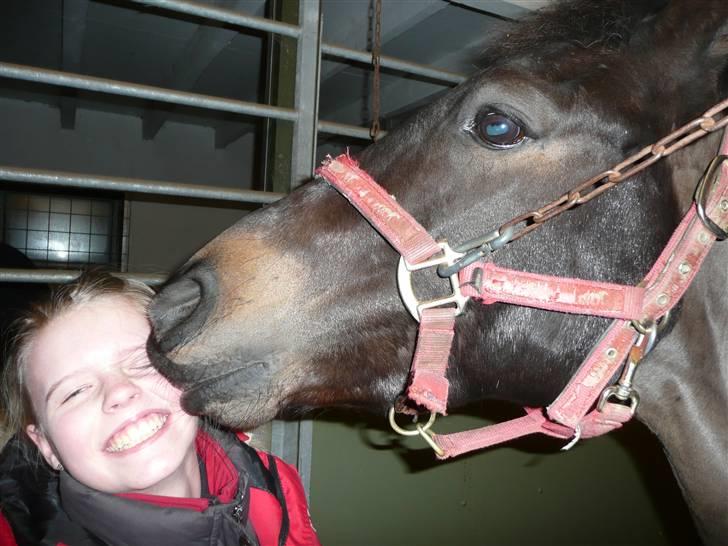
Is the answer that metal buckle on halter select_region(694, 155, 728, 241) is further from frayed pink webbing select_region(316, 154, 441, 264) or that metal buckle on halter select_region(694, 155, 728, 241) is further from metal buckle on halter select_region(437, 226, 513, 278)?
frayed pink webbing select_region(316, 154, 441, 264)

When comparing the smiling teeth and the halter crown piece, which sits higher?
the halter crown piece

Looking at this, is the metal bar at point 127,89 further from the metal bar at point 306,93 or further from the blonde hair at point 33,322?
the blonde hair at point 33,322

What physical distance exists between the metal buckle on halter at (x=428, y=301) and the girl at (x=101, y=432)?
24.5 inches

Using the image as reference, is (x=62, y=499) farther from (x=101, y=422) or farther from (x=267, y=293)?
(x=267, y=293)

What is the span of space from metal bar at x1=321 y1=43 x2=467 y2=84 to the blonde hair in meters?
1.27

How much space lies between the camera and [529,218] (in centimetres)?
113

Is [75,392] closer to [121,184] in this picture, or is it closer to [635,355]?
[121,184]

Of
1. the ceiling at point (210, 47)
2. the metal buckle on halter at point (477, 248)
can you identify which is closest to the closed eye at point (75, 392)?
the metal buckle on halter at point (477, 248)

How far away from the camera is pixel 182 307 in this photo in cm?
117

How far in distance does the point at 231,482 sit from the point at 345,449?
2.59 feet

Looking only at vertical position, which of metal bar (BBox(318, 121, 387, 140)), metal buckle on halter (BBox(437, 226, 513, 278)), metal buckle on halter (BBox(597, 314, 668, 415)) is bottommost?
metal buckle on halter (BBox(597, 314, 668, 415))

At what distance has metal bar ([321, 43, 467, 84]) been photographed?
84.6 inches

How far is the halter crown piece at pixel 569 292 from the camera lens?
1.11 m

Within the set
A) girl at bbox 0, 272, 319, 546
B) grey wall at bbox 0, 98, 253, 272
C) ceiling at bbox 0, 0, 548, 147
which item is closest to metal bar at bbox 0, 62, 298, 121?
girl at bbox 0, 272, 319, 546
